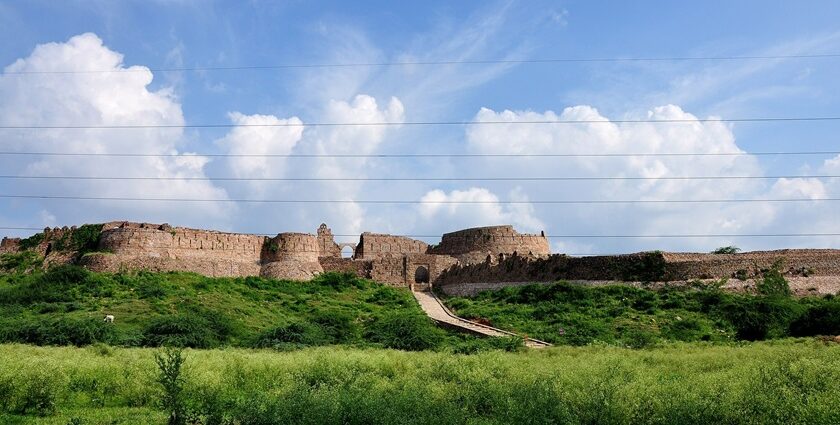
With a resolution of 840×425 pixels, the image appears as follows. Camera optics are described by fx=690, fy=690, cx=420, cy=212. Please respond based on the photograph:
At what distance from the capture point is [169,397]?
11469 mm

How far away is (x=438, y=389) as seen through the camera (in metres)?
13.2

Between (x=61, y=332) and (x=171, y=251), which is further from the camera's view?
(x=171, y=251)

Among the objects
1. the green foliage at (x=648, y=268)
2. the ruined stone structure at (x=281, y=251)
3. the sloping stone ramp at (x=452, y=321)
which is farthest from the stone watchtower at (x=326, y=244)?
the green foliage at (x=648, y=268)

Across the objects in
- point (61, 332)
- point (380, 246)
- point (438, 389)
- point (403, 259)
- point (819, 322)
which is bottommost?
point (438, 389)

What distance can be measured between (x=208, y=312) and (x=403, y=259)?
18.9m

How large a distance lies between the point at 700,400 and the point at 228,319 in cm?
2208

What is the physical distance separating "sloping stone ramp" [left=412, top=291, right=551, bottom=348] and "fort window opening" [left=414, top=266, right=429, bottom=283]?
3.90 m

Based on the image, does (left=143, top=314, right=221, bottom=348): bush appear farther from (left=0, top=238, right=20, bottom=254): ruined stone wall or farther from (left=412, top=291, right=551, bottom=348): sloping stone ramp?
(left=0, top=238, right=20, bottom=254): ruined stone wall

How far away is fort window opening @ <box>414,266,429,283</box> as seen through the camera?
47.0 metres

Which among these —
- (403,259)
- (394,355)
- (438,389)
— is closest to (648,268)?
(403,259)

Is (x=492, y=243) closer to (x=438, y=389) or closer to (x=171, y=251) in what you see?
(x=171, y=251)

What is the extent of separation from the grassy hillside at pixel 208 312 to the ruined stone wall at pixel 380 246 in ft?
18.3

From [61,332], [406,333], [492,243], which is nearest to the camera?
[61,332]

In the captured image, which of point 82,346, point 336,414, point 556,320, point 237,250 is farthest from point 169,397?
point 237,250
